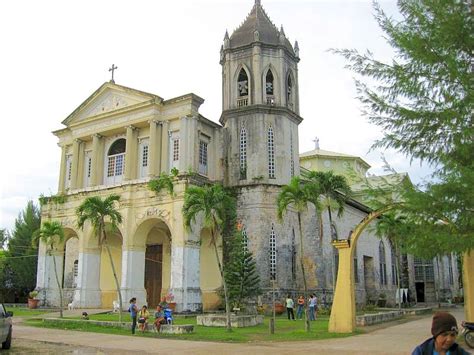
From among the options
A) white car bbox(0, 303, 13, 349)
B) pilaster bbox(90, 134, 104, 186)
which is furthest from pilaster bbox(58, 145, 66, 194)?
white car bbox(0, 303, 13, 349)

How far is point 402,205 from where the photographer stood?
40.6 ft

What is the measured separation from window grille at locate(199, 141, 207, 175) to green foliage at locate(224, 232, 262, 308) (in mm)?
5394

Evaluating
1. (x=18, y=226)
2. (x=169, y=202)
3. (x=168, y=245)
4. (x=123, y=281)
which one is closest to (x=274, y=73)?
(x=169, y=202)

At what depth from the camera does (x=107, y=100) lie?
3406 centimetres

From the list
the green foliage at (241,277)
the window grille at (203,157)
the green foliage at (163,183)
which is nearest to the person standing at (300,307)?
the green foliage at (241,277)

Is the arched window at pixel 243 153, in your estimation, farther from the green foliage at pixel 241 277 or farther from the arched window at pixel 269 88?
the green foliage at pixel 241 277

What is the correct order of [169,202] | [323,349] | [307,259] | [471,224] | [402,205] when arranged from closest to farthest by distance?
[471,224], [402,205], [323,349], [169,202], [307,259]

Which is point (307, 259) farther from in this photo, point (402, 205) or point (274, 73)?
point (402, 205)

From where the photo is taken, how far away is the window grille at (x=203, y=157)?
3231 cm

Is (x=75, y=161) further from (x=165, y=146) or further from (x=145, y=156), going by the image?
(x=165, y=146)

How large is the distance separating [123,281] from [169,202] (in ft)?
17.4

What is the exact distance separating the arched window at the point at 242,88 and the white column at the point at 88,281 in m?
13.4

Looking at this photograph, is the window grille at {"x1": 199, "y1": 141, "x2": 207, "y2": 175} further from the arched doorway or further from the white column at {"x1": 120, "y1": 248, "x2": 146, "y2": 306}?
the white column at {"x1": 120, "y1": 248, "x2": 146, "y2": 306}

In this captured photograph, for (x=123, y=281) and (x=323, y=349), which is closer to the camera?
(x=323, y=349)
